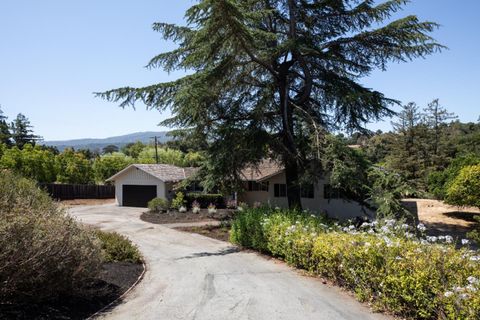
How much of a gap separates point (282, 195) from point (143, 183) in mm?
12715

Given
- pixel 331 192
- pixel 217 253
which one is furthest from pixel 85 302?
pixel 331 192

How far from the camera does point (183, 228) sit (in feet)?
63.6

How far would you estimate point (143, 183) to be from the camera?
31703 mm

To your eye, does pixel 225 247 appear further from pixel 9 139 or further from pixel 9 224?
pixel 9 139

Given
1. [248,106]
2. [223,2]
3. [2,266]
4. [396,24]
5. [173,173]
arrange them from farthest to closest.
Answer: [173,173] → [248,106] → [396,24] → [223,2] → [2,266]

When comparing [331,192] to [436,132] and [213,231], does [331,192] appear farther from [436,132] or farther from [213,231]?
[436,132]

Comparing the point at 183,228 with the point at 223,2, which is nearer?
the point at 223,2

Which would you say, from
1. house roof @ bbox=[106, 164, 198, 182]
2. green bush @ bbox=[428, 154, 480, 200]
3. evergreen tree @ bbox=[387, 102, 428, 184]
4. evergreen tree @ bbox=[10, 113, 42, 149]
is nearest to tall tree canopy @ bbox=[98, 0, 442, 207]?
green bush @ bbox=[428, 154, 480, 200]

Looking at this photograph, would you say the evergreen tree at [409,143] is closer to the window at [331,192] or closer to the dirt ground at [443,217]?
the dirt ground at [443,217]

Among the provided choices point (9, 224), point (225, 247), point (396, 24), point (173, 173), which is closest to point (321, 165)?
point (225, 247)

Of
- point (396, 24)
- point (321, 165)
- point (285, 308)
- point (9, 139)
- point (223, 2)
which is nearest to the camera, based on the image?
point (285, 308)

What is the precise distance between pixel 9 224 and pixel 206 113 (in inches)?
442

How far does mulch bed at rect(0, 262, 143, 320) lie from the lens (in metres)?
6.16

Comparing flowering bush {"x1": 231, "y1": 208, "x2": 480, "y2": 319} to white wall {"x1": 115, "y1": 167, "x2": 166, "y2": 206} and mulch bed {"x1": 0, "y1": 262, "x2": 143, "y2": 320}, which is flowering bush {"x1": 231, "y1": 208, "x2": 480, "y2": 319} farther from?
white wall {"x1": 115, "y1": 167, "x2": 166, "y2": 206}
